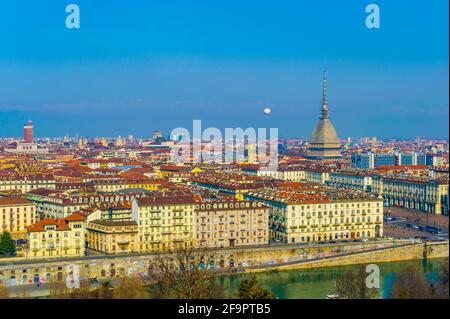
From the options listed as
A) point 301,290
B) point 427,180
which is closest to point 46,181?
point 427,180

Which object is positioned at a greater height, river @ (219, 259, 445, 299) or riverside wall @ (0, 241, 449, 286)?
riverside wall @ (0, 241, 449, 286)

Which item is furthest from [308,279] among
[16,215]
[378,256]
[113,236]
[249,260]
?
[16,215]

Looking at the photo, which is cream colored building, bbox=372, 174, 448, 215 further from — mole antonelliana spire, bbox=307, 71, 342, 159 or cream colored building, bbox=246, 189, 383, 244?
mole antonelliana spire, bbox=307, 71, 342, 159

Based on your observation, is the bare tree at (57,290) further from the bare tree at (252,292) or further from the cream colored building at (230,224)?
the cream colored building at (230,224)

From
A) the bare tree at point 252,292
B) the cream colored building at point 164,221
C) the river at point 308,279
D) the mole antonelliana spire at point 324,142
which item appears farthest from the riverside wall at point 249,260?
the mole antonelliana spire at point 324,142

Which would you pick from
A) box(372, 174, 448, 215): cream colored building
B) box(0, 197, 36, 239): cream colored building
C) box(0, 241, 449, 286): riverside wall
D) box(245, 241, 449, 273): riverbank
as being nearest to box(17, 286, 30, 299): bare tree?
box(0, 241, 449, 286): riverside wall

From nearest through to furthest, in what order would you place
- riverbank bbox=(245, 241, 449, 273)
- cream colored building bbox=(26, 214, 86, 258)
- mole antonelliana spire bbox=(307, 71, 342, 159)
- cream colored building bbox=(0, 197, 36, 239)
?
cream colored building bbox=(26, 214, 86, 258) < riverbank bbox=(245, 241, 449, 273) < cream colored building bbox=(0, 197, 36, 239) < mole antonelliana spire bbox=(307, 71, 342, 159)

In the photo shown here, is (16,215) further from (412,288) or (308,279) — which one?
(412,288)
